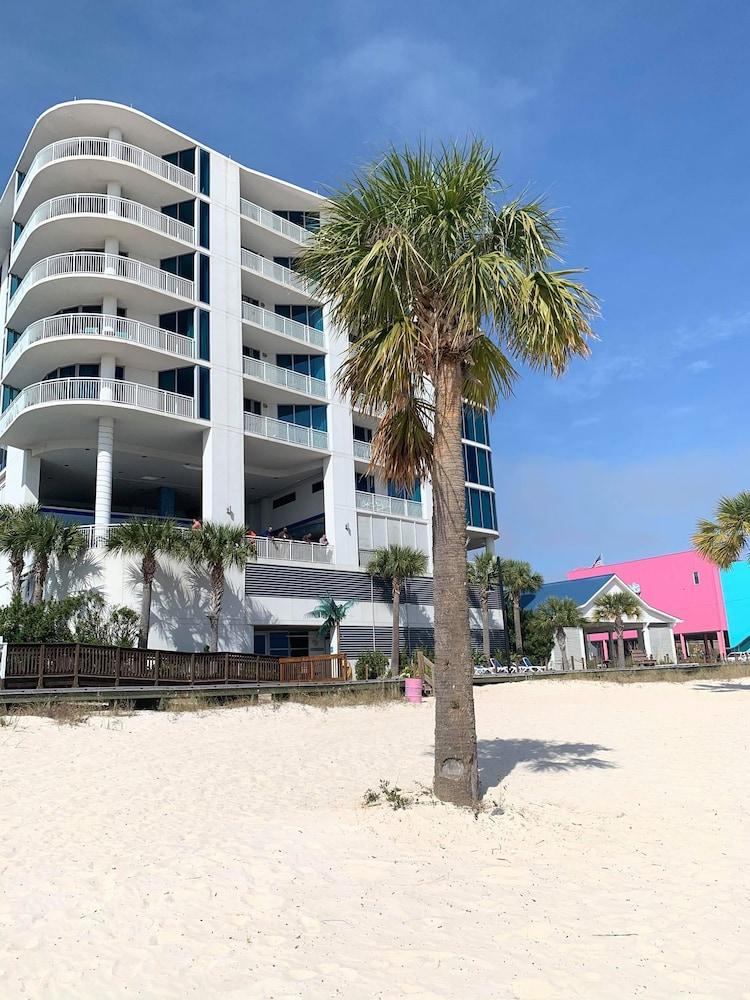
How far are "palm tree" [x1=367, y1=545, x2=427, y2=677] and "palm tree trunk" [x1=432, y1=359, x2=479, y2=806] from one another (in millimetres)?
24150

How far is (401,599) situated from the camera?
3584 centimetres

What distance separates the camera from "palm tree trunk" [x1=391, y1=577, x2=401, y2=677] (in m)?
32.8

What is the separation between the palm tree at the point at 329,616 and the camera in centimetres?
3228

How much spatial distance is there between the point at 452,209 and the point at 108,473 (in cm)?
2208

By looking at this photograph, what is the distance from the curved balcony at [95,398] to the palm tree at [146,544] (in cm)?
508

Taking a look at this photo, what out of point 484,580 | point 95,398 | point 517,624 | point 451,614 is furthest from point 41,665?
point 517,624

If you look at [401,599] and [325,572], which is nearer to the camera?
[325,572]

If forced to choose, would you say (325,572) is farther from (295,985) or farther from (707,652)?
(707,652)

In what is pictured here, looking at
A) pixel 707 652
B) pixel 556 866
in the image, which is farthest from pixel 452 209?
pixel 707 652

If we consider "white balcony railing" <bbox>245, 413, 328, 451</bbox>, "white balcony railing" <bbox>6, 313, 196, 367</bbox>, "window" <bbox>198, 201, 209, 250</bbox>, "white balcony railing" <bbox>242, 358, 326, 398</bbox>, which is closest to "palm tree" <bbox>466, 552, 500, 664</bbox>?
"white balcony railing" <bbox>245, 413, 328, 451</bbox>


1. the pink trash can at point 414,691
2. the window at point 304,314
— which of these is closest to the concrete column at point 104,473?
the window at point 304,314

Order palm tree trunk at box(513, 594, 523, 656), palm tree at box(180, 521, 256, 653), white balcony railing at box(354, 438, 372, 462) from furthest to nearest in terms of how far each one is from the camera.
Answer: palm tree trunk at box(513, 594, 523, 656), white balcony railing at box(354, 438, 372, 462), palm tree at box(180, 521, 256, 653)

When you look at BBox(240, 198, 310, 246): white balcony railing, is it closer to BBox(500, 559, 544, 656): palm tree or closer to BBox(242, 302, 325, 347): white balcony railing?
BBox(242, 302, 325, 347): white balcony railing

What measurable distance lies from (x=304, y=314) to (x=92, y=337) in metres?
12.0
